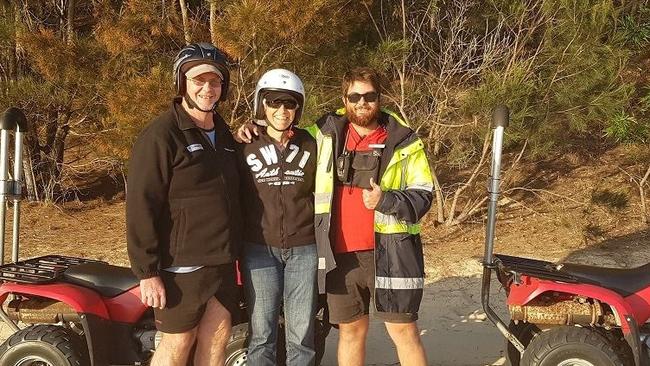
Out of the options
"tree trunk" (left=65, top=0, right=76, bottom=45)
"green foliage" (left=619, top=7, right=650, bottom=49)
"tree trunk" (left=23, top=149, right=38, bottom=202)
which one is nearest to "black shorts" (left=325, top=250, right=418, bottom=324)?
"green foliage" (left=619, top=7, right=650, bottom=49)

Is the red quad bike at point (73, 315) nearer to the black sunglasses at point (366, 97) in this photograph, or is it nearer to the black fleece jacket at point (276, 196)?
the black fleece jacket at point (276, 196)

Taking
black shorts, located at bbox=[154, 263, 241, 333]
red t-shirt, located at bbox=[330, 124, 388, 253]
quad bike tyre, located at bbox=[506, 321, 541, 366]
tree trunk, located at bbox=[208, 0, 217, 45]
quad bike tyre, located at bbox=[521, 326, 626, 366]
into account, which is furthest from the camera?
tree trunk, located at bbox=[208, 0, 217, 45]

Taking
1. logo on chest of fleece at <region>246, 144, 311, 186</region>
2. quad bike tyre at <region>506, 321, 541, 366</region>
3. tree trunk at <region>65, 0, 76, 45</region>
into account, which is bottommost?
quad bike tyre at <region>506, 321, 541, 366</region>

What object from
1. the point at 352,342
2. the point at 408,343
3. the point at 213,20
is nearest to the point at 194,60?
the point at 352,342

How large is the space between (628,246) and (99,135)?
20.7 feet

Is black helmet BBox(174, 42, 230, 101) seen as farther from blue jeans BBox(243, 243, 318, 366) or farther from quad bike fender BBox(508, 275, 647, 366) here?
quad bike fender BBox(508, 275, 647, 366)

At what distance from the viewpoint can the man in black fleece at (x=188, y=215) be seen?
307 cm

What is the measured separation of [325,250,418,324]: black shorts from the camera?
3631 mm

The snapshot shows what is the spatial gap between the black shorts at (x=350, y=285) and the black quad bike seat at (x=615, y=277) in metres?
1.06

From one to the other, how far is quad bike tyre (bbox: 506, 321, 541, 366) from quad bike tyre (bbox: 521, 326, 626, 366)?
352 mm

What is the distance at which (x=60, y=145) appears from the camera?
9.48 meters

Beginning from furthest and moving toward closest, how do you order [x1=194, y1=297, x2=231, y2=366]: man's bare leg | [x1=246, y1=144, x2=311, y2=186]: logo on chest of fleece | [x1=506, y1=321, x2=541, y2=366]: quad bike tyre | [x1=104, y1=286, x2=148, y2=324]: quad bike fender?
[x1=506, y1=321, x2=541, y2=366]: quad bike tyre, [x1=104, y1=286, x2=148, y2=324]: quad bike fender, [x1=246, y1=144, x2=311, y2=186]: logo on chest of fleece, [x1=194, y1=297, x2=231, y2=366]: man's bare leg

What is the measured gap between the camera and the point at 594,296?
3.77 m

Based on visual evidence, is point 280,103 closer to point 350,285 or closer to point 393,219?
point 393,219
